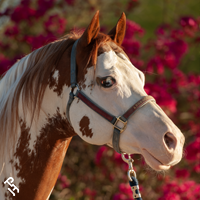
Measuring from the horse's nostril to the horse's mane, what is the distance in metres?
0.67

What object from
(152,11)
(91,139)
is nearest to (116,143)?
(91,139)

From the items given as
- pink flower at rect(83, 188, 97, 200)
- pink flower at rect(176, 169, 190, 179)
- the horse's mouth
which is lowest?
pink flower at rect(176, 169, 190, 179)

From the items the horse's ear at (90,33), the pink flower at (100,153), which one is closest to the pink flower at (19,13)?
the pink flower at (100,153)

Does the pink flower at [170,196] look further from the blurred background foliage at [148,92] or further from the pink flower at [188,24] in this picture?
the pink flower at [188,24]

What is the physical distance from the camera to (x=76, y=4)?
162 inches

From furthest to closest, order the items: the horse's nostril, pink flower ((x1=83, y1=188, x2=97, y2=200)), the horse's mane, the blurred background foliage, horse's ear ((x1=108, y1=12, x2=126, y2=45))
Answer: pink flower ((x1=83, y1=188, x2=97, y2=200))
the blurred background foliage
horse's ear ((x1=108, y1=12, x2=126, y2=45))
the horse's mane
the horse's nostril

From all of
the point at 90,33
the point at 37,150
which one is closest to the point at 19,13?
the point at 90,33

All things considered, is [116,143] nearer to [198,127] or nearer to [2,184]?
[2,184]

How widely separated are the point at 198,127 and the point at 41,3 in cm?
308

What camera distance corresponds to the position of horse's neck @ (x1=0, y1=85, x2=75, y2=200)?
54.6 inches

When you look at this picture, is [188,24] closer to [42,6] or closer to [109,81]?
[42,6]

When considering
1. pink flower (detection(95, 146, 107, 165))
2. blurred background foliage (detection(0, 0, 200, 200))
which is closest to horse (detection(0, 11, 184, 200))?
blurred background foliage (detection(0, 0, 200, 200))

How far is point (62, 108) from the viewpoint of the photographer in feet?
4.56

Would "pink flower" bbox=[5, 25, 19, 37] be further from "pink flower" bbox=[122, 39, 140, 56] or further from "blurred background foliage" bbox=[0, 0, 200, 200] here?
"pink flower" bbox=[122, 39, 140, 56]
